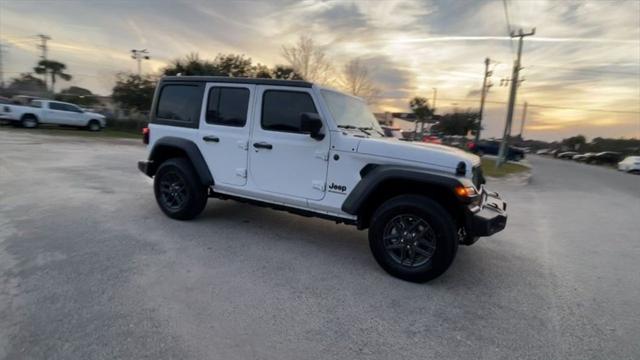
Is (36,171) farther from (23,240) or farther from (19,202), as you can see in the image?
(23,240)

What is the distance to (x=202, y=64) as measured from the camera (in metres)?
29.6

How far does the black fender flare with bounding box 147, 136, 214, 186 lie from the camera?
16.4 feet

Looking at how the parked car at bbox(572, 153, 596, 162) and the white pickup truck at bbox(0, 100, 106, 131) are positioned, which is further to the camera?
the parked car at bbox(572, 153, 596, 162)

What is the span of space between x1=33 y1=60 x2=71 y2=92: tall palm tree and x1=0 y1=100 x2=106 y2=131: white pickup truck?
41.7m

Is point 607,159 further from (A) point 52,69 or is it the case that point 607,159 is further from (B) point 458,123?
(A) point 52,69

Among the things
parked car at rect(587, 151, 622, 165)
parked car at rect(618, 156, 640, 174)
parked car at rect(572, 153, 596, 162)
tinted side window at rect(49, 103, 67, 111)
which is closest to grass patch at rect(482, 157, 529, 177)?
parked car at rect(618, 156, 640, 174)

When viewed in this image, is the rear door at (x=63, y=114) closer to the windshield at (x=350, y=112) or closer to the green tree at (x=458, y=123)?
the windshield at (x=350, y=112)

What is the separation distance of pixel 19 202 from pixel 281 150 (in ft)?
15.1

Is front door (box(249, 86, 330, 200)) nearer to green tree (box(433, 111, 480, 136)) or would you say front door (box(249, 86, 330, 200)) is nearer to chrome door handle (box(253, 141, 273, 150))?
chrome door handle (box(253, 141, 273, 150))

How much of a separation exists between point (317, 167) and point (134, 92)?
27.9 m

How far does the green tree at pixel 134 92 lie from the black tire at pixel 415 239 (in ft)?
91.7

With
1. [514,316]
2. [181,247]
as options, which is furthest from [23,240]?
[514,316]

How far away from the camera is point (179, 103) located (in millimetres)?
5344

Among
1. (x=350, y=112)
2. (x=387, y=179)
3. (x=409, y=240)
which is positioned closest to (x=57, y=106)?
(x=350, y=112)
